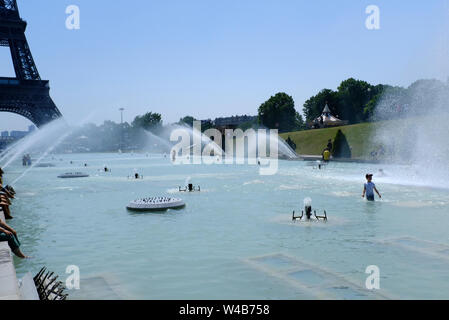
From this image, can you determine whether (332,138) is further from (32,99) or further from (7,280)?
(7,280)

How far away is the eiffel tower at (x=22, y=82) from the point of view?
75375 millimetres

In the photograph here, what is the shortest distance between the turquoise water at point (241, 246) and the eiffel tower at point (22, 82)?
192 ft

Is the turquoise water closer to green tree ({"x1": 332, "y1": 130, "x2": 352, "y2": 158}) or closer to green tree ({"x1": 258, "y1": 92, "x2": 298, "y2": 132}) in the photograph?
green tree ({"x1": 332, "y1": 130, "x2": 352, "y2": 158})

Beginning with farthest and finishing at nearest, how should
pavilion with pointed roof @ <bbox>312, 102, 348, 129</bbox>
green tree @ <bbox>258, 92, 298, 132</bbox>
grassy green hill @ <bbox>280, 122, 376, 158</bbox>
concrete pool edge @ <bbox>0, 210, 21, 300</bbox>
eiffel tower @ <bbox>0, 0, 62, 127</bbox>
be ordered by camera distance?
green tree @ <bbox>258, 92, 298, 132</bbox> < pavilion with pointed roof @ <bbox>312, 102, 348, 129</bbox> < eiffel tower @ <bbox>0, 0, 62, 127</bbox> < grassy green hill @ <bbox>280, 122, 376, 158</bbox> < concrete pool edge @ <bbox>0, 210, 21, 300</bbox>

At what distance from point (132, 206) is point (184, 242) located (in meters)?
7.88

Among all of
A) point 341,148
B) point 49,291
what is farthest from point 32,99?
point 49,291

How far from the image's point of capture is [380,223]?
16766mm

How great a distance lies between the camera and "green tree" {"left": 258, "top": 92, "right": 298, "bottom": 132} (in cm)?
14475

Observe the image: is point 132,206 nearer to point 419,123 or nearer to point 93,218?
point 93,218

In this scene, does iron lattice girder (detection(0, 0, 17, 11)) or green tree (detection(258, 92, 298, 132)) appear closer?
iron lattice girder (detection(0, 0, 17, 11))

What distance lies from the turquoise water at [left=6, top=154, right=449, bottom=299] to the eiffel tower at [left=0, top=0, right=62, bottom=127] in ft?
192

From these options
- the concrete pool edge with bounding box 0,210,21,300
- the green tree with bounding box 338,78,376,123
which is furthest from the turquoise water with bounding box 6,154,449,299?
the green tree with bounding box 338,78,376,123

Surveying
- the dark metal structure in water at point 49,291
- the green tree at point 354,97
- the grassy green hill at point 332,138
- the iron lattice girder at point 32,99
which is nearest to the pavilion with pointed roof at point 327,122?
the green tree at point 354,97

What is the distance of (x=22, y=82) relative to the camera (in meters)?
76.1
